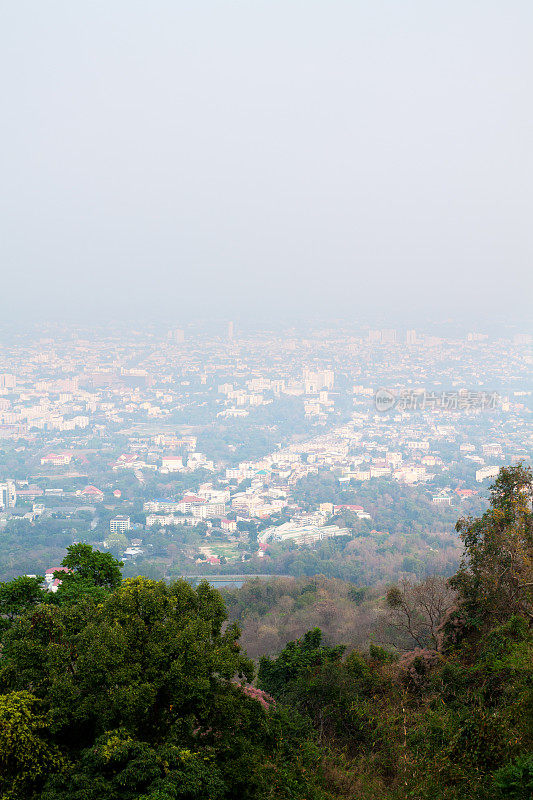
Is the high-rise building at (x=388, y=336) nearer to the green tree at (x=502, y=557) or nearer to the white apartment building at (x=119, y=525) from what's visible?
the white apartment building at (x=119, y=525)

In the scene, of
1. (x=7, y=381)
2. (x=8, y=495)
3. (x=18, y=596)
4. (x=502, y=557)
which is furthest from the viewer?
(x=7, y=381)

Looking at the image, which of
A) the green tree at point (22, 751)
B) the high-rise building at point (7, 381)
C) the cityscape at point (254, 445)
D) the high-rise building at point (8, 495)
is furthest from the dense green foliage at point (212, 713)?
the high-rise building at point (7, 381)

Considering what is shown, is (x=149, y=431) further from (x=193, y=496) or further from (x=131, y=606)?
(x=131, y=606)

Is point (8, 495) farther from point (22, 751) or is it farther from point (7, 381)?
point (22, 751)

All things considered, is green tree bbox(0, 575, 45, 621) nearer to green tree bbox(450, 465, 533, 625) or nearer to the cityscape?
green tree bbox(450, 465, 533, 625)

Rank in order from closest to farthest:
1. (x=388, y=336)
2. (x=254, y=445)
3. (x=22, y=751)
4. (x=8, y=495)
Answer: (x=22, y=751), (x=8, y=495), (x=254, y=445), (x=388, y=336)

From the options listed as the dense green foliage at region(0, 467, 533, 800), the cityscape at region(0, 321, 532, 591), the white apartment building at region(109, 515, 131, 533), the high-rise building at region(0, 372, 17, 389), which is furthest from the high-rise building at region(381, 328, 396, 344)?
the dense green foliage at region(0, 467, 533, 800)

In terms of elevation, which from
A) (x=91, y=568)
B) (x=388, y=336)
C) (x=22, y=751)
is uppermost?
(x=388, y=336)

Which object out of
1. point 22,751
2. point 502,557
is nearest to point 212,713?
point 22,751
